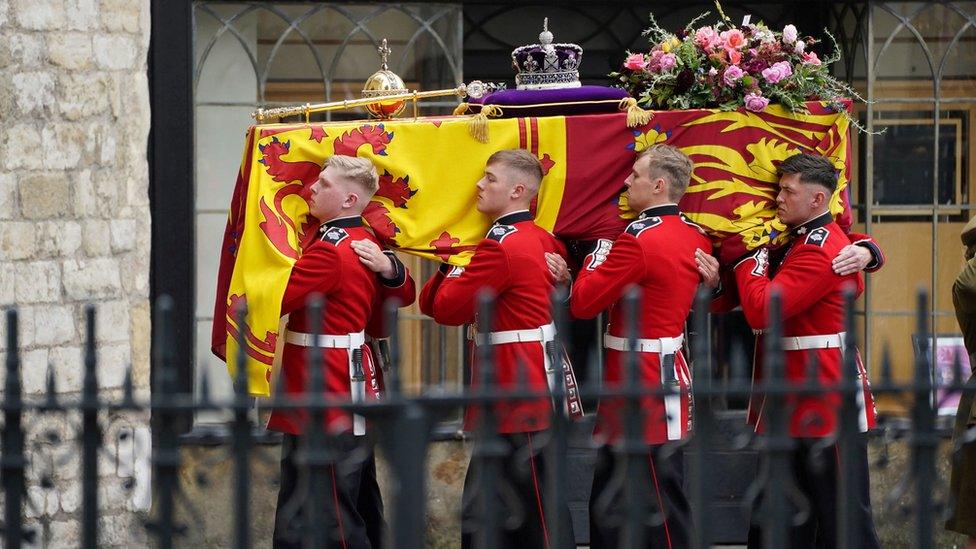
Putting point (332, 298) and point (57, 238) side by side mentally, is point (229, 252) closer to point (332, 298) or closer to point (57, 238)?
point (332, 298)

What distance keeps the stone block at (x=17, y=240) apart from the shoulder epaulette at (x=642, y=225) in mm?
2593

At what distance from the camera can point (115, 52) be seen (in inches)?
249

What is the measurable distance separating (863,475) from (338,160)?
2113mm

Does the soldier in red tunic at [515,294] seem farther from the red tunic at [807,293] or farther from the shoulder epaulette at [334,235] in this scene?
the red tunic at [807,293]

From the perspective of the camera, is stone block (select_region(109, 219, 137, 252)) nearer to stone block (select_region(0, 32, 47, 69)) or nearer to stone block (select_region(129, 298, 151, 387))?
stone block (select_region(129, 298, 151, 387))

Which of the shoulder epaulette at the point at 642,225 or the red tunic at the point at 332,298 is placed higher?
the shoulder epaulette at the point at 642,225

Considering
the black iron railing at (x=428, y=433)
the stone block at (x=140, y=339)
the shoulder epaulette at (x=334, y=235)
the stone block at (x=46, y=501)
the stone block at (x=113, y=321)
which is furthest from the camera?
the stone block at (x=140, y=339)

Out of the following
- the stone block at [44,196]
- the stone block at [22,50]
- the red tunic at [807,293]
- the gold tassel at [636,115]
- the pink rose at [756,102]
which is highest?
the stone block at [22,50]

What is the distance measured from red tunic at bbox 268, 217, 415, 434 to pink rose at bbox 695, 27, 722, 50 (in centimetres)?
138

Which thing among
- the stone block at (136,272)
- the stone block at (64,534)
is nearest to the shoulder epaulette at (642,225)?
the stone block at (136,272)

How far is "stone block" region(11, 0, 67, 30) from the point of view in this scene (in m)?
6.14

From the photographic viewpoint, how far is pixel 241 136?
6.75 metres

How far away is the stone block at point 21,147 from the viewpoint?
612 cm

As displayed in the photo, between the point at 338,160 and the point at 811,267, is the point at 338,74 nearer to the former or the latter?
the point at 338,160
